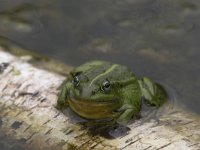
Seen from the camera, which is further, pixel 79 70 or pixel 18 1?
pixel 18 1

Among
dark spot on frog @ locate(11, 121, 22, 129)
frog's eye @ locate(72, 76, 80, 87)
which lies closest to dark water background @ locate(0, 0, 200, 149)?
frog's eye @ locate(72, 76, 80, 87)

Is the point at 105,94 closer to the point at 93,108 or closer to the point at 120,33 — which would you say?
the point at 93,108

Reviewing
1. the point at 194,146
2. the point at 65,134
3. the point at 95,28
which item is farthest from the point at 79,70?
the point at 95,28

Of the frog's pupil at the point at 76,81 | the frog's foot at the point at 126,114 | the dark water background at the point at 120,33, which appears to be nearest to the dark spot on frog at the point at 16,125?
the frog's pupil at the point at 76,81

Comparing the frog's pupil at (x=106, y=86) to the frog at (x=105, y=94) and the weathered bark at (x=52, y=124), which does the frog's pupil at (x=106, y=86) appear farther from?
the weathered bark at (x=52, y=124)

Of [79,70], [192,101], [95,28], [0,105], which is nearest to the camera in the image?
[0,105]

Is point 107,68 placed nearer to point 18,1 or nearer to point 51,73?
point 51,73
